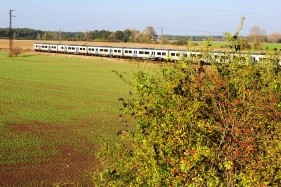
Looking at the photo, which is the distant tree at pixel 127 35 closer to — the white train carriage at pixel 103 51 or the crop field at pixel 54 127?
the white train carriage at pixel 103 51

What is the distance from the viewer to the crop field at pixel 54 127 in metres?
15.3

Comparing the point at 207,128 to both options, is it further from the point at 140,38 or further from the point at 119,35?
the point at 119,35

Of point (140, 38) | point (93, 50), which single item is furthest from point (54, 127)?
point (140, 38)

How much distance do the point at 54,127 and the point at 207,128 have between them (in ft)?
55.9

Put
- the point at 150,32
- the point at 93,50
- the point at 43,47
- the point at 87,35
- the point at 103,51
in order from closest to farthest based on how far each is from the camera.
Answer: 1. the point at 103,51
2. the point at 93,50
3. the point at 43,47
4. the point at 150,32
5. the point at 87,35

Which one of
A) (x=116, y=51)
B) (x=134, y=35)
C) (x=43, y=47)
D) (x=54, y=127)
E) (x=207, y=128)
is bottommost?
(x=54, y=127)

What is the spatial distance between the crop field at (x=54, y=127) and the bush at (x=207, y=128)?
157 cm

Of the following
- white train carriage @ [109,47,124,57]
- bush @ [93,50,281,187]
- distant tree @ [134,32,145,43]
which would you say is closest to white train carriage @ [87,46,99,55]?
white train carriage @ [109,47,124,57]

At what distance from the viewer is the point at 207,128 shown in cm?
636

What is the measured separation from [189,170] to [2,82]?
37.4 m

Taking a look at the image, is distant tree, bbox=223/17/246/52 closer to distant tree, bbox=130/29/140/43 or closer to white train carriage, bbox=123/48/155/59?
white train carriage, bbox=123/48/155/59

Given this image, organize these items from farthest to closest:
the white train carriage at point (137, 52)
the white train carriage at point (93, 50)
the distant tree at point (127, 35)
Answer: the distant tree at point (127, 35), the white train carriage at point (93, 50), the white train carriage at point (137, 52)

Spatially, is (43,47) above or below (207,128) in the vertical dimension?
above

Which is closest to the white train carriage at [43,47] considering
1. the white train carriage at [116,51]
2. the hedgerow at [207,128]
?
the white train carriage at [116,51]
